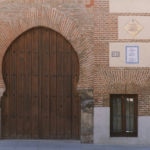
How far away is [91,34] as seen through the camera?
1675 cm

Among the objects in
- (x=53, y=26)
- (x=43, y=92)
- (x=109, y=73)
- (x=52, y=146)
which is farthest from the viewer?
(x=43, y=92)

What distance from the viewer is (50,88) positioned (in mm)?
17094

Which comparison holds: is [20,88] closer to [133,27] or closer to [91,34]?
[91,34]

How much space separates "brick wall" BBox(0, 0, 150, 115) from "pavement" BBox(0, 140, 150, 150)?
1418mm

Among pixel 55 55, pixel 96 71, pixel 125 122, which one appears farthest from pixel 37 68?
pixel 125 122

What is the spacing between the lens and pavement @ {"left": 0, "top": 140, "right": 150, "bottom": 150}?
15.9 metres

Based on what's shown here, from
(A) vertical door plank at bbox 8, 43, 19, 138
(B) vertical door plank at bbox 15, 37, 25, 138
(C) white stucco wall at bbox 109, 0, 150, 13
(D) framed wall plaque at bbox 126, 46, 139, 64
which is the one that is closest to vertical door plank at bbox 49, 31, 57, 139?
(B) vertical door plank at bbox 15, 37, 25, 138

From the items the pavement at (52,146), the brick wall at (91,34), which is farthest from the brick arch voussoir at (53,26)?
the pavement at (52,146)

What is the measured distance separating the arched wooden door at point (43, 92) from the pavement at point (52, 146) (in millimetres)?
394

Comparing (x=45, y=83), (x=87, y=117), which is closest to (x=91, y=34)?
(x=45, y=83)

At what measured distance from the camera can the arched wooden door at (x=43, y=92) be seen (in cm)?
1708

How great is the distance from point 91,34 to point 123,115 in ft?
9.88

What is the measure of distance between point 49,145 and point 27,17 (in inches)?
172

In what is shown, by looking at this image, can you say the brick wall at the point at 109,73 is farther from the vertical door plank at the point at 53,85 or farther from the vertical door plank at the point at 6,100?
the vertical door plank at the point at 6,100
